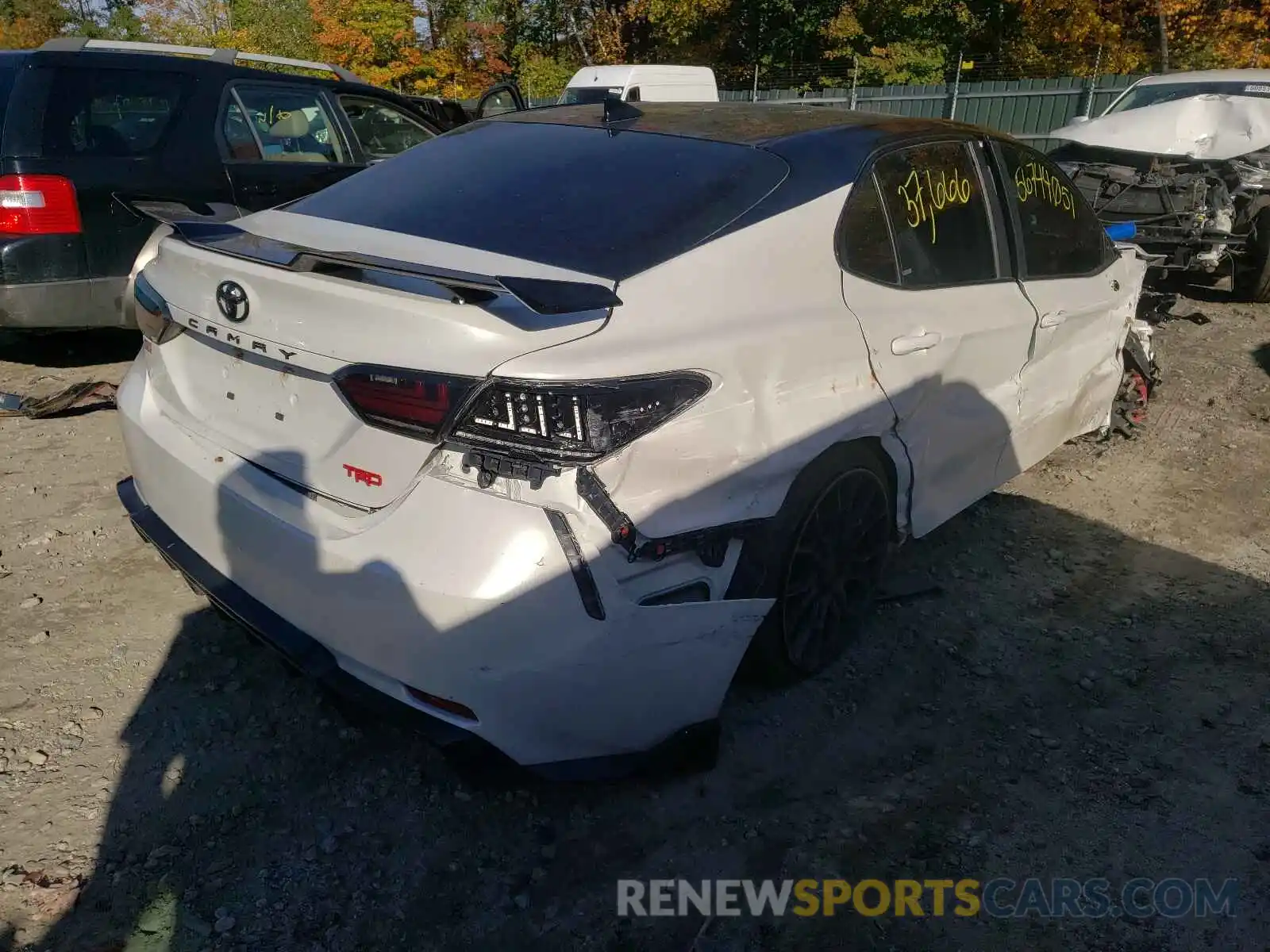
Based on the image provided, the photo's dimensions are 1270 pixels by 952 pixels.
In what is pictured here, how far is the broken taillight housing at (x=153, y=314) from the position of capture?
2633 millimetres

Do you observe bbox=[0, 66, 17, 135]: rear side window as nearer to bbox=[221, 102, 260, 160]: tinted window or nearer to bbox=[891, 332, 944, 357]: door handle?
bbox=[221, 102, 260, 160]: tinted window

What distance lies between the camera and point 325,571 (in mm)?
2174

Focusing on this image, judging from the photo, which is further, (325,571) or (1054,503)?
(1054,503)

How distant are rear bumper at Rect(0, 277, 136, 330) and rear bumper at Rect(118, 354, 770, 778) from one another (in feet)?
10.6

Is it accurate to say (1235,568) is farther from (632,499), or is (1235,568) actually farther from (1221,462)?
(632,499)

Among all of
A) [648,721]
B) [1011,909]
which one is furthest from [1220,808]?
[648,721]

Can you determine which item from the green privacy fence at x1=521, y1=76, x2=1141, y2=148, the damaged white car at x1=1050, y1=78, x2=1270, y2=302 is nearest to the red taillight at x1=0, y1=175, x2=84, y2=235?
the damaged white car at x1=1050, y1=78, x2=1270, y2=302

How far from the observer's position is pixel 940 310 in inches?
120

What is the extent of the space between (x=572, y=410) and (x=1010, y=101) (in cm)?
1857

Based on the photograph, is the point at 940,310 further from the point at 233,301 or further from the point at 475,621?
the point at 233,301

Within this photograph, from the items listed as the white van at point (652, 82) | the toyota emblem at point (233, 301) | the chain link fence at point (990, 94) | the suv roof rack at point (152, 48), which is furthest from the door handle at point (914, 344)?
the chain link fence at point (990, 94)

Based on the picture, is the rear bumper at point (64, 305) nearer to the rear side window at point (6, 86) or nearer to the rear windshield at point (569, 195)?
the rear side window at point (6, 86)

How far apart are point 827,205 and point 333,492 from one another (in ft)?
5.06

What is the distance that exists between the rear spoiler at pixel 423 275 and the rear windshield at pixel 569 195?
24 cm
